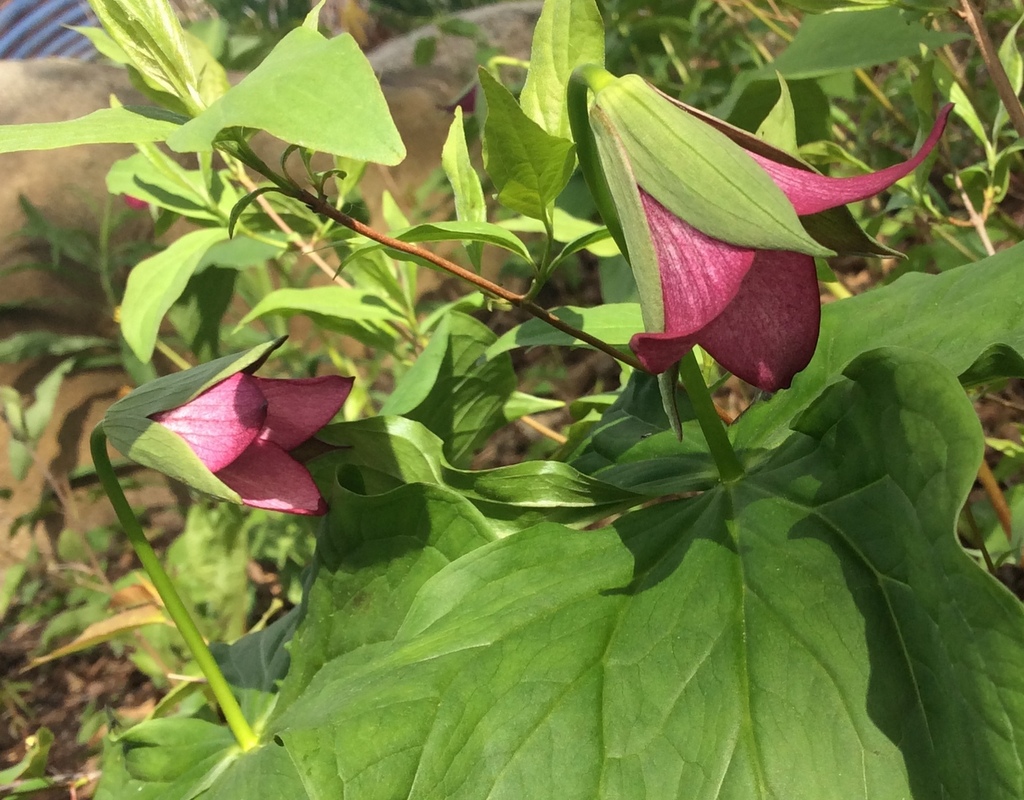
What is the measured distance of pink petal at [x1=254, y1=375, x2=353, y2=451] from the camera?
47cm

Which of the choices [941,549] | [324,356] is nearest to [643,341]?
[941,549]

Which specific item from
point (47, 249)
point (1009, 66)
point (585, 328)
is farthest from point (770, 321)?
point (47, 249)

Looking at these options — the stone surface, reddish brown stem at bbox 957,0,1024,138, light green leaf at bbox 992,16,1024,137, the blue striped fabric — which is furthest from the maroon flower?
the blue striped fabric

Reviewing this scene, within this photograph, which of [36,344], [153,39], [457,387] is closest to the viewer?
[153,39]

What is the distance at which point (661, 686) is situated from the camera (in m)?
0.34

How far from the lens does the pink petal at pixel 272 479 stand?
465mm

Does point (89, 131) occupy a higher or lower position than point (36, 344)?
higher

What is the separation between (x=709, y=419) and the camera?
1.32ft

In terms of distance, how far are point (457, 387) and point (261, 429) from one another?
21 centimetres

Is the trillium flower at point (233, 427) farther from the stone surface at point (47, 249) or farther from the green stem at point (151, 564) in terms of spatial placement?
the stone surface at point (47, 249)

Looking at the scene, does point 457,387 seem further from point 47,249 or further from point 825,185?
point 47,249

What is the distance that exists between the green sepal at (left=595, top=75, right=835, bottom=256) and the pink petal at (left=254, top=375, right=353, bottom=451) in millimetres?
238

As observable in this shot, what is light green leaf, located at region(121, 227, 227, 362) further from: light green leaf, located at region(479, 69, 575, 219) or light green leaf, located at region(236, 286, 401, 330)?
light green leaf, located at region(479, 69, 575, 219)

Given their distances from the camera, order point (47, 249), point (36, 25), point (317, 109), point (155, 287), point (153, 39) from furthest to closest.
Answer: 1. point (36, 25)
2. point (47, 249)
3. point (155, 287)
4. point (153, 39)
5. point (317, 109)
